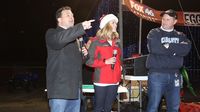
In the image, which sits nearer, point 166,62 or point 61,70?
point 61,70

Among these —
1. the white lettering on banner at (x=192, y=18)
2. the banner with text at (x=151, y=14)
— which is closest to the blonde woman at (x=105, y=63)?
the banner with text at (x=151, y=14)

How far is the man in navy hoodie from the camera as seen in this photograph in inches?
224

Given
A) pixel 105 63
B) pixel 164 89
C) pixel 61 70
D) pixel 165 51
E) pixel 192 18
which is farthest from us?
pixel 192 18

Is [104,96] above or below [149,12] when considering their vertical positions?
Answer: below

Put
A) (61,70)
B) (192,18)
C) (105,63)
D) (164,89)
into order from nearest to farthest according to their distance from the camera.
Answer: (61,70) → (105,63) → (164,89) → (192,18)

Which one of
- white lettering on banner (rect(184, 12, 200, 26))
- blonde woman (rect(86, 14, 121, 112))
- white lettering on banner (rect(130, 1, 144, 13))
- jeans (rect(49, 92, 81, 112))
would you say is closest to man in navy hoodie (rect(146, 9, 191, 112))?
blonde woman (rect(86, 14, 121, 112))

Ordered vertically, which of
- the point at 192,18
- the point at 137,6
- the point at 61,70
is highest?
the point at 137,6

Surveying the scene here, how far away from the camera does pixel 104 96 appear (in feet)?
18.2

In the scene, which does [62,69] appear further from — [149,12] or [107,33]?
[149,12]

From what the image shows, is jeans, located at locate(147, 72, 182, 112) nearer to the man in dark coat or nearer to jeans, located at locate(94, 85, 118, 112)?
jeans, located at locate(94, 85, 118, 112)

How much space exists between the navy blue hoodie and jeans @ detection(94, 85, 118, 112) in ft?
2.22

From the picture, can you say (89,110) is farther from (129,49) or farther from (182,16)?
(182,16)

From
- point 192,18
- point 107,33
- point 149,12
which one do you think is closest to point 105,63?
point 107,33

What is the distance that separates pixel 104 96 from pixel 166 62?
0.97m
